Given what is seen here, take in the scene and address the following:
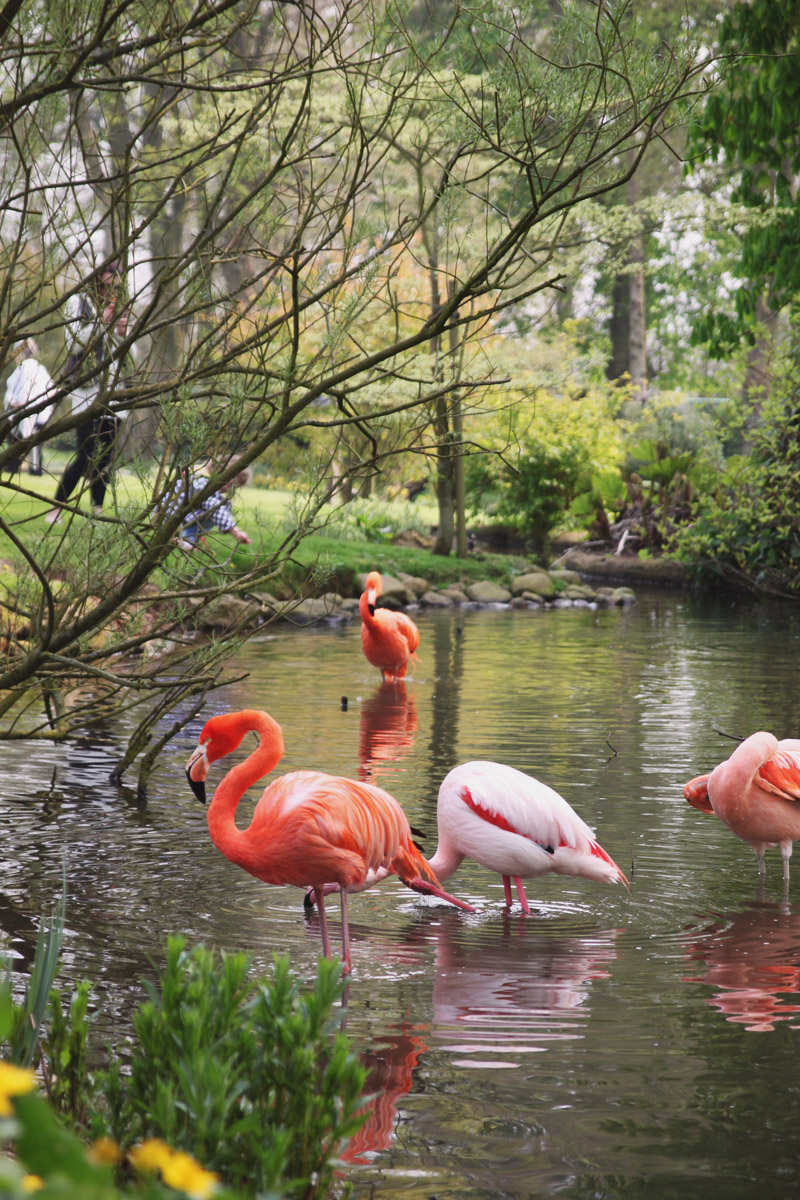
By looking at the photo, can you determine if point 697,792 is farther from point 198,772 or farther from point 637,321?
point 637,321

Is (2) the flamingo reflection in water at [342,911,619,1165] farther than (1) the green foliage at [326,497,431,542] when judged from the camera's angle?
No

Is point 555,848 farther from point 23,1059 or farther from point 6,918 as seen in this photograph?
point 23,1059

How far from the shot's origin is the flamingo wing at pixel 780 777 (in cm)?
536

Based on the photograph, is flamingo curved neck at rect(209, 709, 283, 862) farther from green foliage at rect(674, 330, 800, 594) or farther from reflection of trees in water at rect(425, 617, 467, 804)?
green foliage at rect(674, 330, 800, 594)

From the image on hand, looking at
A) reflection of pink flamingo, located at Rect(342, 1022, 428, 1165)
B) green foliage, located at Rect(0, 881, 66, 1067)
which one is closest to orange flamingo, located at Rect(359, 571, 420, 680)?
reflection of pink flamingo, located at Rect(342, 1022, 428, 1165)

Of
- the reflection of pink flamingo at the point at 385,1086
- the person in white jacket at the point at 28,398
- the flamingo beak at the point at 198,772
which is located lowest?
the reflection of pink flamingo at the point at 385,1086

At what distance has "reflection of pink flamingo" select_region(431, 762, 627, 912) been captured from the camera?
491 centimetres

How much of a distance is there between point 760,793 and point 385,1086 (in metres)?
2.60

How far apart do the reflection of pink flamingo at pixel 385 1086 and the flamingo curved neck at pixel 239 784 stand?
95 centimetres

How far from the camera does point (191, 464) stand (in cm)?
364

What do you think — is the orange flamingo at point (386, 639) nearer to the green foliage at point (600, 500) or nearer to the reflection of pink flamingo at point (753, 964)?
the reflection of pink flamingo at point (753, 964)

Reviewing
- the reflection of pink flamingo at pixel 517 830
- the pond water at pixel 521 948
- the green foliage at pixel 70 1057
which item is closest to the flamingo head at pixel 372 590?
the pond water at pixel 521 948

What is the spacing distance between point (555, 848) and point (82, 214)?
301 cm

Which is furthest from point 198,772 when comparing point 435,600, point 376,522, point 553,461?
point 553,461
